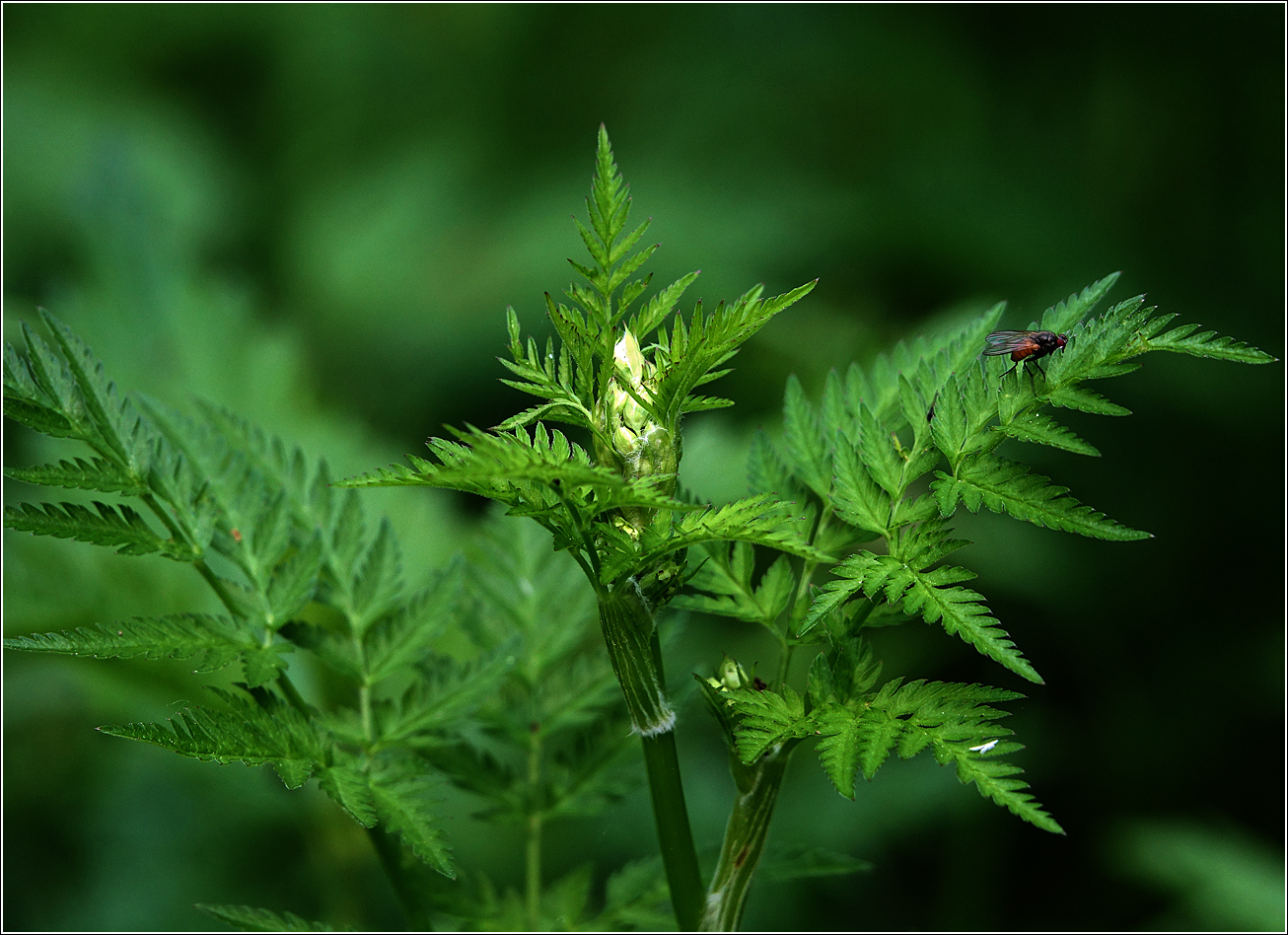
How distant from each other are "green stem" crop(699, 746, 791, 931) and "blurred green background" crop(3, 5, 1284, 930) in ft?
4.78

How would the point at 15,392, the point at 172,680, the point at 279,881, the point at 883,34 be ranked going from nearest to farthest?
the point at 15,392 → the point at 172,680 → the point at 279,881 → the point at 883,34

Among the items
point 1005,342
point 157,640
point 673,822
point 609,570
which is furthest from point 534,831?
point 1005,342

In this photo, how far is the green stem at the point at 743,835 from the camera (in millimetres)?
1707

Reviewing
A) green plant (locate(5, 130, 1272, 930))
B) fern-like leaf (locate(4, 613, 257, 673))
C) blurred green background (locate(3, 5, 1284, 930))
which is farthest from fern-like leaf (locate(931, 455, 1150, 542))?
blurred green background (locate(3, 5, 1284, 930))

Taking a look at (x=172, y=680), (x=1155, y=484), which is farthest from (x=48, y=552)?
(x=1155, y=484)

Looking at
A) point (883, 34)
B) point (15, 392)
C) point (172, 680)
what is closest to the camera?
point (15, 392)

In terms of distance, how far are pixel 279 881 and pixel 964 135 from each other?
4.45m

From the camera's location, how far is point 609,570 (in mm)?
1508

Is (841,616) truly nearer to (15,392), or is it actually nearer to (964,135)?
(15,392)

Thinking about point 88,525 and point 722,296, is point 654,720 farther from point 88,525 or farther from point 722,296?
point 722,296

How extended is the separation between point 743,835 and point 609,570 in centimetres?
53

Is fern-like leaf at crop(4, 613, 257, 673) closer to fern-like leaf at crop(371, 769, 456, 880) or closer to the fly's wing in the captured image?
fern-like leaf at crop(371, 769, 456, 880)

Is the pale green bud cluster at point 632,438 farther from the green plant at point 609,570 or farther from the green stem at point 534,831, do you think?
the green stem at point 534,831

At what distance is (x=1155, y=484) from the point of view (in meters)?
4.53
